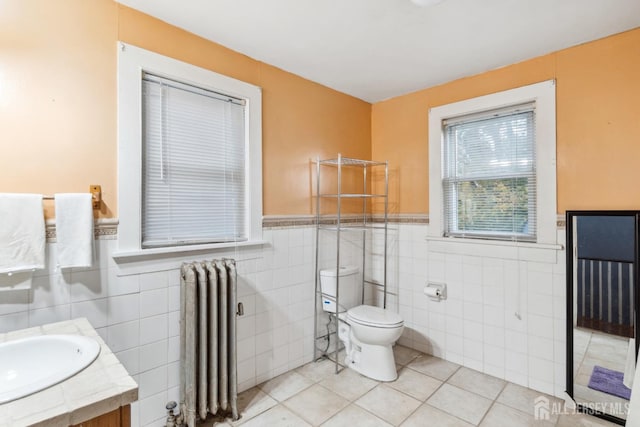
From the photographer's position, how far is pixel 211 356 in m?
1.86

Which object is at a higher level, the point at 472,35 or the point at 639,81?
the point at 472,35

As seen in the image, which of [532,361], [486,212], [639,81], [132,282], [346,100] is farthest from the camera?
[346,100]

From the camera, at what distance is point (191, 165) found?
6.63 feet

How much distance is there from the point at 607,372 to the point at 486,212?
123 centimetres

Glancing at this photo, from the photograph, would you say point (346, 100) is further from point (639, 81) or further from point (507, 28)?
point (639, 81)

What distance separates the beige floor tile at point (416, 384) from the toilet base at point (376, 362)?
0.06 metres

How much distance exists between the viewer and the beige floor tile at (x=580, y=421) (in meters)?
1.92

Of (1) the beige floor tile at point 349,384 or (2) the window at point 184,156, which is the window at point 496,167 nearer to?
(1) the beige floor tile at point 349,384

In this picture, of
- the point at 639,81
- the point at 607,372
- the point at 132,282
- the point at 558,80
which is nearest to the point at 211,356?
the point at 132,282

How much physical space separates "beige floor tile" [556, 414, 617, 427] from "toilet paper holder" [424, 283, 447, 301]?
103 cm

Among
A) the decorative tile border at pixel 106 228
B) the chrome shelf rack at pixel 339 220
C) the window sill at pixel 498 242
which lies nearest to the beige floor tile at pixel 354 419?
the chrome shelf rack at pixel 339 220

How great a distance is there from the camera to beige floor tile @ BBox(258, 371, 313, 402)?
7.26 ft

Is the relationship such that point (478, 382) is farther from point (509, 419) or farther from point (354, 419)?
point (354, 419)

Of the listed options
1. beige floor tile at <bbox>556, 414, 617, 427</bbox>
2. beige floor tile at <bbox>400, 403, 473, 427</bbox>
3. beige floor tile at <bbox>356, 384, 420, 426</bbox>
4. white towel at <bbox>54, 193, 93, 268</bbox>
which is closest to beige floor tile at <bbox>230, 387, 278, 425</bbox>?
beige floor tile at <bbox>356, 384, 420, 426</bbox>
